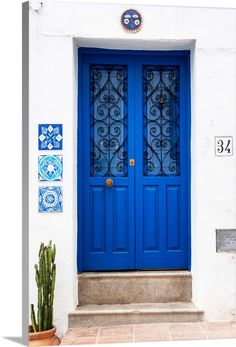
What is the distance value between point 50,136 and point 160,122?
1.37m

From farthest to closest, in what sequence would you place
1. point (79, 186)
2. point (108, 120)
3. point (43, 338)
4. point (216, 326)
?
point (108, 120), point (79, 186), point (216, 326), point (43, 338)

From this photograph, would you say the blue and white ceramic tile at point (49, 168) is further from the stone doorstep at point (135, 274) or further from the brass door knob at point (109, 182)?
the stone doorstep at point (135, 274)

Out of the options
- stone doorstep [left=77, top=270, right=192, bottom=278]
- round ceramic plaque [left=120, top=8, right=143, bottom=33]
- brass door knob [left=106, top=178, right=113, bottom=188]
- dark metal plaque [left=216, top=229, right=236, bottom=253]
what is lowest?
stone doorstep [left=77, top=270, right=192, bottom=278]

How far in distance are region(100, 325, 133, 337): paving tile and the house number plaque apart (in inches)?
83.9

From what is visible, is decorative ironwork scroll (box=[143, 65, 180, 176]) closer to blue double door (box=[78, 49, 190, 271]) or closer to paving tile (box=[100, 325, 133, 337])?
blue double door (box=[78, 49, 190, 271])

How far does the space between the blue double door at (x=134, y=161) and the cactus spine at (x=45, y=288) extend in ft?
2.50

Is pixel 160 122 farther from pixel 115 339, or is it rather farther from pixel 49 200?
pixel 115 339

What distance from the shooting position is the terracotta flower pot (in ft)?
11.8

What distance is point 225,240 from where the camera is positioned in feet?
13.7

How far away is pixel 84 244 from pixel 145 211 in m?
0.83

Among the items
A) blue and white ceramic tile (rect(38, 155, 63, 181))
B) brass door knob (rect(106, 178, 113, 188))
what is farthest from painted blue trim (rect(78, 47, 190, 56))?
brass door knob (rect(106, 178, 113, 188))

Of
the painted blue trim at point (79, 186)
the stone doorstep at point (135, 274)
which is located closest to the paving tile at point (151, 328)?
the stone doorstep at point (135, 274)

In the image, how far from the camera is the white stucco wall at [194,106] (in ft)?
A: 13.3

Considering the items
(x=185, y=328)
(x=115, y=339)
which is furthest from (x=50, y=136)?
(x=185, y=328)
